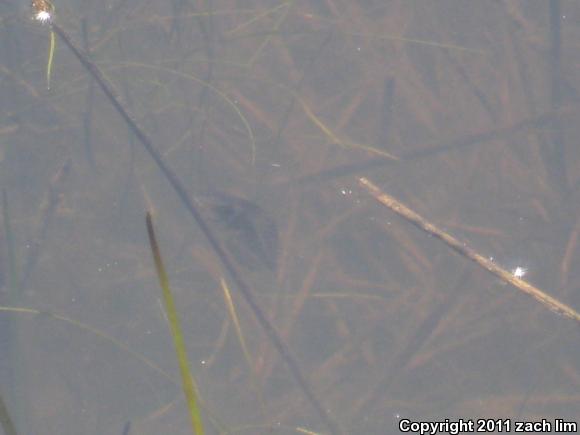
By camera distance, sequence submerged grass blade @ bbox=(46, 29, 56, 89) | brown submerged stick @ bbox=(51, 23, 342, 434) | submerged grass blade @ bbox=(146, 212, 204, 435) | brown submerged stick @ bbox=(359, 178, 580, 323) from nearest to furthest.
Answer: submerged grass blade @ bbox=(146, 212, 204, 435)
brown submerged stick @ bbox=(359, 178, 580, 323)
brown submerged stick @ bbox=(51, 23, 342, 434)
submerged grass blade @ bbox=(46, 29, 56, 89)

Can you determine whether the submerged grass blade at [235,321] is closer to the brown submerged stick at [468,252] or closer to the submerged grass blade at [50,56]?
the brown submerged stick at [468,252]

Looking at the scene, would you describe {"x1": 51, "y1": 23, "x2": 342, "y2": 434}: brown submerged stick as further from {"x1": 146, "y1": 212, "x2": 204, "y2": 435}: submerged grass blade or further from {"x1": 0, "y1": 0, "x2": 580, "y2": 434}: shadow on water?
{"x1": 146, "y1": 212, "x2": 204, "y2": 435}: submerged grass blade

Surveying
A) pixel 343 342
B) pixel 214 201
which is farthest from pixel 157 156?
pixel 343 342

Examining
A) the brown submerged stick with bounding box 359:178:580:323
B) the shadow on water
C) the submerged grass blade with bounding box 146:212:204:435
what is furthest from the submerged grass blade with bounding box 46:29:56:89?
the submerged grass blade with bounding box 146:212:204:435

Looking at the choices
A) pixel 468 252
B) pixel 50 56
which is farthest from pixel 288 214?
pixel 50 56

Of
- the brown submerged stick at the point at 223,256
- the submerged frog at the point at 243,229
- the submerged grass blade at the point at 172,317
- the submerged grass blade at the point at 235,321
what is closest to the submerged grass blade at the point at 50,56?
the brown submerged stick at the point at 223,256

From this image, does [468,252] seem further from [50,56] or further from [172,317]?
[50,56]
